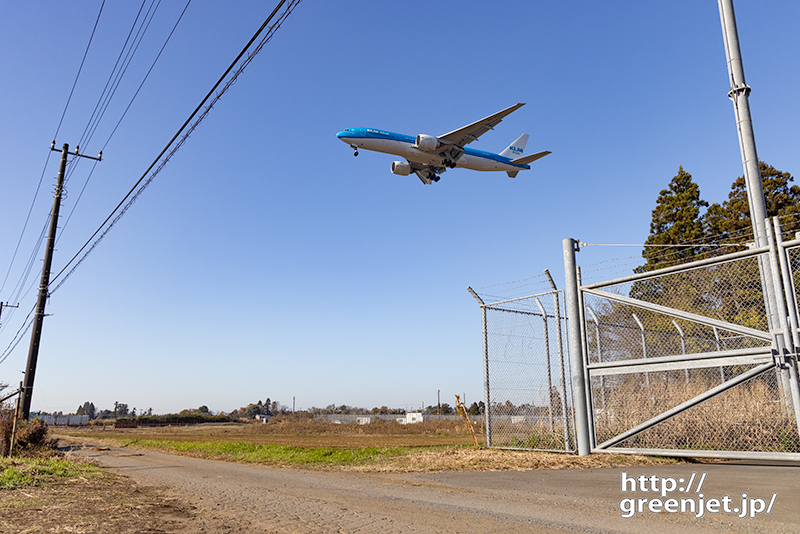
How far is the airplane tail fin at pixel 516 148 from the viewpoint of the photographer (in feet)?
109

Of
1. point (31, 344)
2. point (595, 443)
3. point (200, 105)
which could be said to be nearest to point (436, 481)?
point (595, 443)

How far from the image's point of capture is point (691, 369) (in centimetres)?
929

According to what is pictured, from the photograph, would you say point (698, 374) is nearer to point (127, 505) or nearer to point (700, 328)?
point (700, 328)

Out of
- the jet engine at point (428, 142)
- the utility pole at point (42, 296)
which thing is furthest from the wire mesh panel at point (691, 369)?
the utility pole at point (42, 296)

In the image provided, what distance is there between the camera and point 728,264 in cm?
871

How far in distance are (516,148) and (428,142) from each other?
566 inches

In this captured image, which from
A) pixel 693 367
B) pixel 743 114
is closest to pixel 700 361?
pixel 693 367

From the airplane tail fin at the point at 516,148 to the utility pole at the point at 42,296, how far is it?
76.5ft

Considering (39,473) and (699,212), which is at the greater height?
(699,212)

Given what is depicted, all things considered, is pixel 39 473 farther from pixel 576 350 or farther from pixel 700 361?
pixel 700 361

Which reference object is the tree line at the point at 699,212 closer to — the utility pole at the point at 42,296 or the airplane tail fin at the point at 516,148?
the airplane tail fin at the point at 516,148

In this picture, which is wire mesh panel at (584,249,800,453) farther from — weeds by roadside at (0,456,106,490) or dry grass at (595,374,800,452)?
weeds by roadside at (0,456,106,490)

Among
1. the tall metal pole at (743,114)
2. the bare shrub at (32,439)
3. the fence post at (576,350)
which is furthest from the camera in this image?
the bare shrub at (32,439)

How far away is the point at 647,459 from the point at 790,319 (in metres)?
3.87
